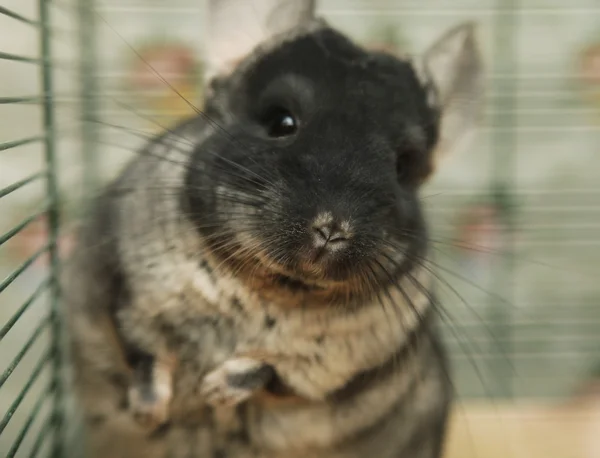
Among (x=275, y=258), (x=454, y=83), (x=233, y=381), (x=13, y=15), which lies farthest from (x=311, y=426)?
(x=13, y=15)

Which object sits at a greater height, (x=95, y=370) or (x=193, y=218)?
(x=193, y=218)

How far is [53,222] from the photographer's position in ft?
4.28

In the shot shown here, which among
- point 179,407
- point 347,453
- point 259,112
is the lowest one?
point 347,453

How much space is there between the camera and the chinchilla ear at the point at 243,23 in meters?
1.10

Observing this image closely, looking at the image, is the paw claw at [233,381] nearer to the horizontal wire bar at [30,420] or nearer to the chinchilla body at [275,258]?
the chinchilla body at [275,258]

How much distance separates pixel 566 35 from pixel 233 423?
1358 mm

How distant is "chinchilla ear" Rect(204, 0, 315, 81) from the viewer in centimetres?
110

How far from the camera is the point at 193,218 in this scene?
104 centimetres

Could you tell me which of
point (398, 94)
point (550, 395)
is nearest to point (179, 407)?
point (398, 94)

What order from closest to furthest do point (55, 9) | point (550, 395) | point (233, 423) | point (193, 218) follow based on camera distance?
point (193, 218) → point (233, 423) → point (55, 9) → point (550, 395)

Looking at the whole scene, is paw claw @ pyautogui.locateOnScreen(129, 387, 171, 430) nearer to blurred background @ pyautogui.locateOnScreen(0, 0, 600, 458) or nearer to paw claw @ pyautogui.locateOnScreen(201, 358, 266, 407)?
paw claw @ pyautogui.locateOnScreen(201, 358, 266, 407)

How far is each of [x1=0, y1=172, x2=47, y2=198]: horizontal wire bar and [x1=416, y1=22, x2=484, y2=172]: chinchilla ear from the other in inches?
25.9

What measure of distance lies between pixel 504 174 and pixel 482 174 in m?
0.06

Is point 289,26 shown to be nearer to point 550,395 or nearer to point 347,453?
point 347,453
